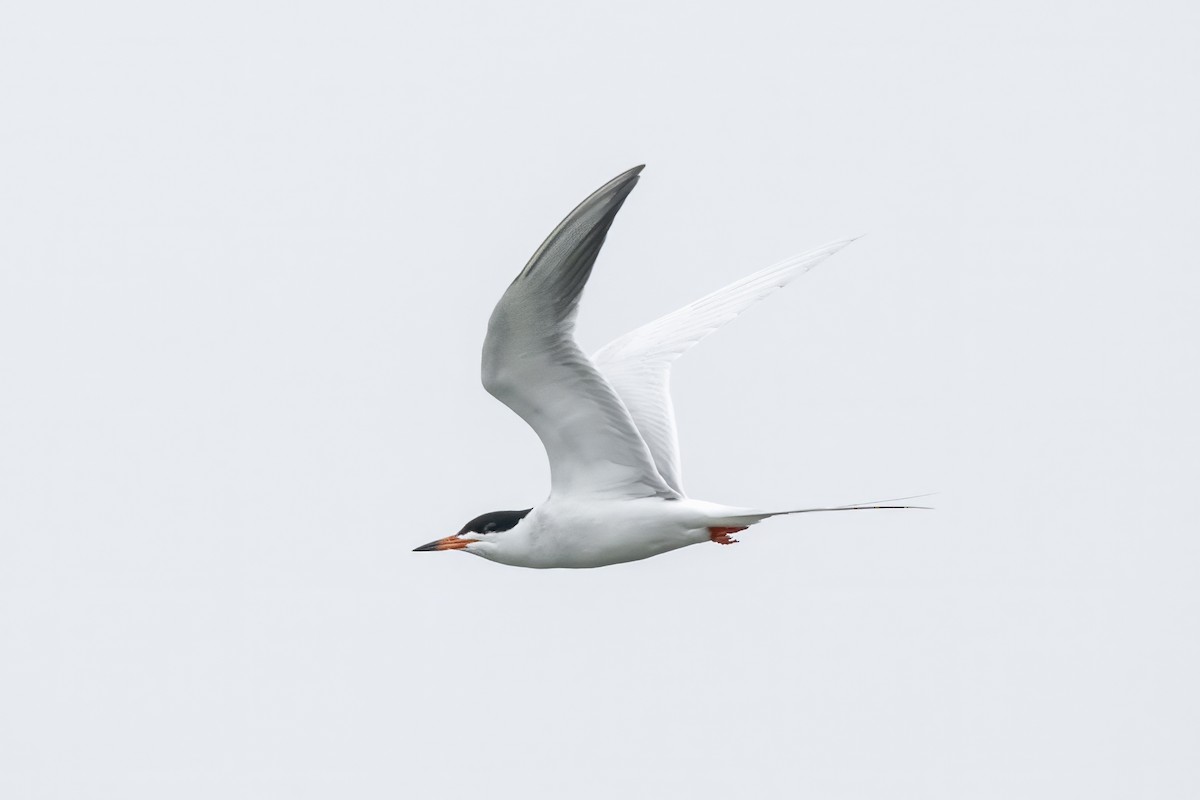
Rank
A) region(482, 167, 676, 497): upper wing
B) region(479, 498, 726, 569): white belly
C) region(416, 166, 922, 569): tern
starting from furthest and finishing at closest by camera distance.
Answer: region(479, 498, 726, 569): white belly < region(416, 166, 922, 569): tern < region(482, 167, 676, 497): upper wing

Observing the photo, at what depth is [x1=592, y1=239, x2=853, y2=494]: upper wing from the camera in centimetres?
1055

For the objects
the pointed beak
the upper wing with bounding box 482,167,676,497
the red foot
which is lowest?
the red foot

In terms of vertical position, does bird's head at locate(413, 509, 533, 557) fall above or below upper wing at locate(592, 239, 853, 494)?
below

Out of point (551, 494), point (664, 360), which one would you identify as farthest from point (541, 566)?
point (664, 360)

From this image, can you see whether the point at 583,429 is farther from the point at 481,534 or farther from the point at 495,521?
the point at 481,534

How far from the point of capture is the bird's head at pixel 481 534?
31.9 ft

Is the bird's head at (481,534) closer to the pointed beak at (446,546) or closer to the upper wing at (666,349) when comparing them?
the pointed beak at (446,546)

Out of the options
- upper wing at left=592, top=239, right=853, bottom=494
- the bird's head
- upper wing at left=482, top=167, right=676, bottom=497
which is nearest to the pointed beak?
the bird's head

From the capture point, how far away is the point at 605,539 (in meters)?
9.48

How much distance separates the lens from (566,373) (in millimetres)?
8781

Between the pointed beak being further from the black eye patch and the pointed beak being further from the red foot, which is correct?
the red foot

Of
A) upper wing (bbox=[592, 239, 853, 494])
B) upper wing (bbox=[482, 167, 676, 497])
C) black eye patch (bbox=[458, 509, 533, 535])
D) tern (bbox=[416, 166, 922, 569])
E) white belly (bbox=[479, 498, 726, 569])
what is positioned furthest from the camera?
upper wing (bbox=[592, 239, 853, 494])

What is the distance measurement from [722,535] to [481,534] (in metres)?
1.51

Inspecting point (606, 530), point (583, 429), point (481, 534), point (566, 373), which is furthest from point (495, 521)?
point (566, 373)
